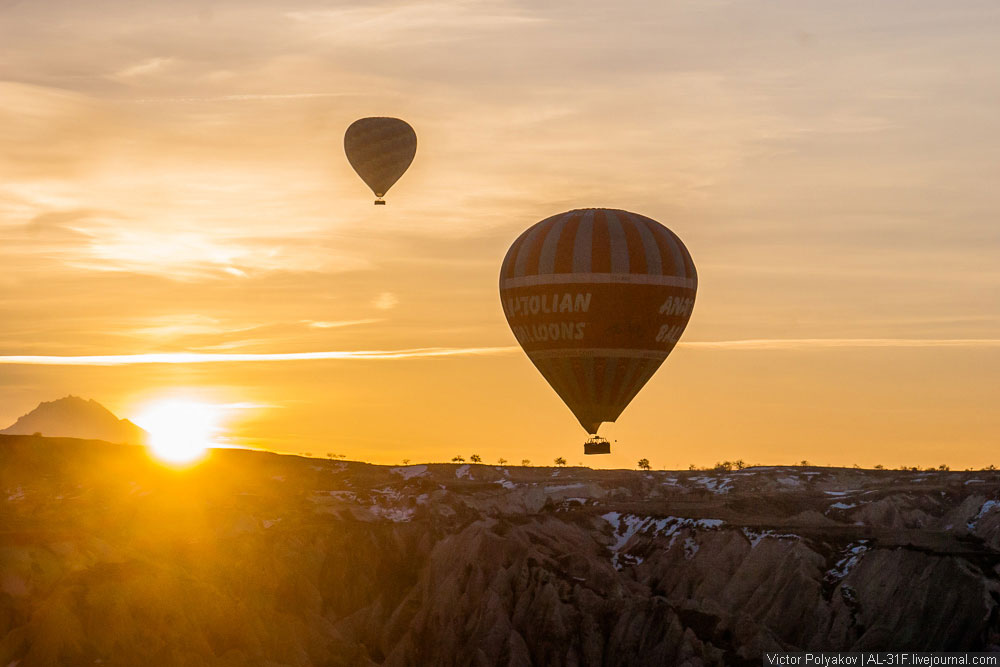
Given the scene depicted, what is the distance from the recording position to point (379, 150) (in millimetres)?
96562

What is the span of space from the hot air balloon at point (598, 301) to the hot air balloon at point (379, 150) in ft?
49.1

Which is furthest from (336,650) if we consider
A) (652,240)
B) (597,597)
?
(652,240)

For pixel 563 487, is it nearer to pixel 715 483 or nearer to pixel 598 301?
pixel 715 483

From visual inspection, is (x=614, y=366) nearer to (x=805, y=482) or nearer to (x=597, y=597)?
(x=597, y=597)

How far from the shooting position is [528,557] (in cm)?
10762

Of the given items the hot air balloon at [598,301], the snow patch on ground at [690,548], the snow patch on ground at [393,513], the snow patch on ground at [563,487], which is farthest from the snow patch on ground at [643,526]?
the hot air balloon at [598,301]

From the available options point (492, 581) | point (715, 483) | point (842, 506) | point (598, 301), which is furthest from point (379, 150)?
point (715, 483)

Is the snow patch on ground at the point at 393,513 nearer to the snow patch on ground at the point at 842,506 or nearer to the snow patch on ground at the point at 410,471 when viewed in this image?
the snow patch on ground at the point at 842,506

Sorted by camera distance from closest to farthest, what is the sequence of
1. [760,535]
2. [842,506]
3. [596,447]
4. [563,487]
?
[596,447] < [760,535] < [842,506] < [563,487]

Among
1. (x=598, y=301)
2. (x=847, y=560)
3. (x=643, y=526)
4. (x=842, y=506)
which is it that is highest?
(x=598, y=301)

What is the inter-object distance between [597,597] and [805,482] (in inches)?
3185

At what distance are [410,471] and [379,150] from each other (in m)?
91.1

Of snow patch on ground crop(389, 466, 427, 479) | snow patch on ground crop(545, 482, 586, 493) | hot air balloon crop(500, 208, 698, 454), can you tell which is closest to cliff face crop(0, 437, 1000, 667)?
snow patch on ground crop(545, 482, 586, 493)

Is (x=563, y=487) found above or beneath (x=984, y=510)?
above
